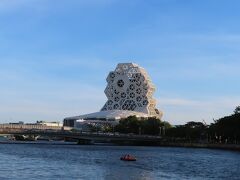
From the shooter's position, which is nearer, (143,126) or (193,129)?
(193,129)

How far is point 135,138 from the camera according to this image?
146000 millimetres

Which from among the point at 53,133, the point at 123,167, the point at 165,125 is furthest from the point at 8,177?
the point at 165,125

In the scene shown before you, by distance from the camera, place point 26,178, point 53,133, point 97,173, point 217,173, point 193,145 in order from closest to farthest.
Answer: point 26,178
point 97,173
point 217,173
point 53,133
point 193,145

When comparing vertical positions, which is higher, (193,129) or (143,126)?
(143,126)

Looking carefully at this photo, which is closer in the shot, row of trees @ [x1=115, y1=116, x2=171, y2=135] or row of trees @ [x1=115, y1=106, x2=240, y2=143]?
row of trees @ [x1=115, y1=106, x2=240, y2=143]

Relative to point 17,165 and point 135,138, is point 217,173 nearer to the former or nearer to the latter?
point 17,165

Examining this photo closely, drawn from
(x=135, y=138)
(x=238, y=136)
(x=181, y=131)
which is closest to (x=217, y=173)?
(x=238, y=136)

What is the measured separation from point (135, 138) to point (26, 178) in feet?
329

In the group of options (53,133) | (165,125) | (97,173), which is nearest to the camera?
(97,173)

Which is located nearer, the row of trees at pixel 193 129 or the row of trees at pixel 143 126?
the row of trees at pixel 193 129

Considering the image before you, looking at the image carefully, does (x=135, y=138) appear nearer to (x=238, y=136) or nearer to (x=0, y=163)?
(x=238, y=136)

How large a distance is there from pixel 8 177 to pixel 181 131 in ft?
396

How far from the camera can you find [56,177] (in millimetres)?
47875

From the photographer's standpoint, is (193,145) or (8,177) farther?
(193,145)
